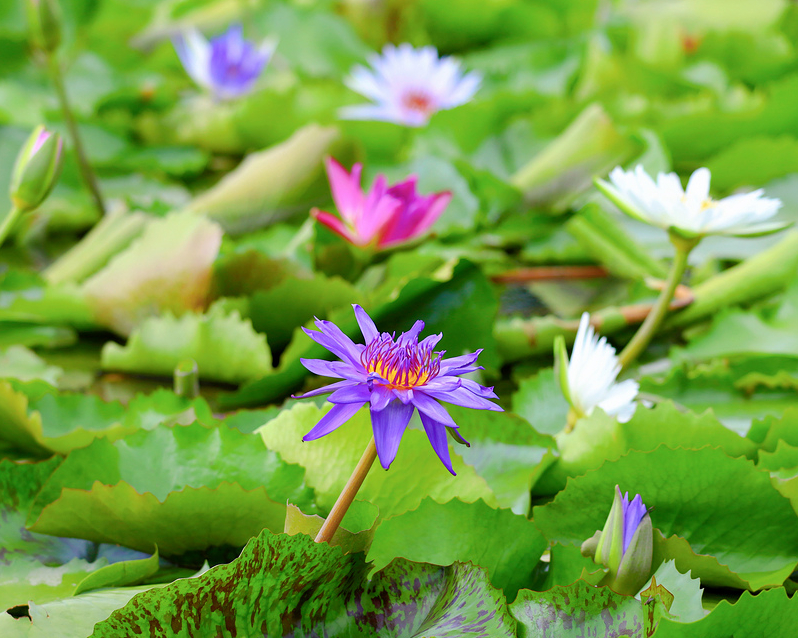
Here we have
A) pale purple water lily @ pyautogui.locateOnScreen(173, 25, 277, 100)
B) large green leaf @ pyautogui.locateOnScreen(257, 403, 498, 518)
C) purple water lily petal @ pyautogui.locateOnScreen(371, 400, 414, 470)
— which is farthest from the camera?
pale purple water lily @ pyautogui.locateOnScreen(173, 25, 277, 100)

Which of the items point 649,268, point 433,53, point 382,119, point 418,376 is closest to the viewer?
point 418,376

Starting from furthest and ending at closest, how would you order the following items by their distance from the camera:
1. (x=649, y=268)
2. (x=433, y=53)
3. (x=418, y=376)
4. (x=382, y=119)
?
(x=433, y=53) < (x=382, y=119) < (x=649, y=268) < (x=418, y=376)

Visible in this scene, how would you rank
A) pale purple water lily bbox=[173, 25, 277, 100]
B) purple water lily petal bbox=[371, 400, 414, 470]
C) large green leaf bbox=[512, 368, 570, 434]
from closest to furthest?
purple water lily petal bbox=[371, 400, 414, 470], large green leaf bbox=[512, 368, 570, 434], pale purple water lily bbox=[173, 25, 277, 100]

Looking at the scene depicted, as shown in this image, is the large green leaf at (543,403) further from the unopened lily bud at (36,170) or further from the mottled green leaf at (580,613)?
the unopened lily bud at (36,170)

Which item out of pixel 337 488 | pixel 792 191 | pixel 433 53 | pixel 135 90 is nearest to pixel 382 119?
pixel 433 53

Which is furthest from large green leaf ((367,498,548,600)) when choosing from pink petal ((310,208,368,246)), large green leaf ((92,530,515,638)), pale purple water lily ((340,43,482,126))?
pale purple water lily ((340,43,482,126))

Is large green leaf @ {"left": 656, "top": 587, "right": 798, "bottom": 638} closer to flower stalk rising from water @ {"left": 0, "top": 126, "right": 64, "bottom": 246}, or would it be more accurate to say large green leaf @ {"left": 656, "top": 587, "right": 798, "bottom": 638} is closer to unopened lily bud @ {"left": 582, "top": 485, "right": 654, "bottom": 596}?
unopened lily bud @ {"left": 582, "top": 485, "right": 654, "bottom": 596}

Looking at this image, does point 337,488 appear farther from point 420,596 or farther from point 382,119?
point 382,119

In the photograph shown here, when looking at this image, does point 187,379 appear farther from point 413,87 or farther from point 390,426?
point 413,87

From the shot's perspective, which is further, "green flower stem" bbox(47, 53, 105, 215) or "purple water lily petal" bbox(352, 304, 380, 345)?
"green flower stem" bbox(47, 53, 105, 215)
